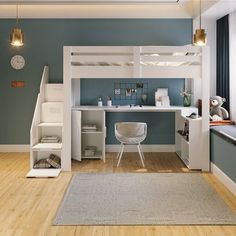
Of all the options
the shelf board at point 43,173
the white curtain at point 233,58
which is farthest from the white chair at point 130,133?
the white curtain at point 233,58

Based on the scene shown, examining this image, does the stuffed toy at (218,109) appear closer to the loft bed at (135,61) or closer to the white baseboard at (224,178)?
the loft bed at (135,61)

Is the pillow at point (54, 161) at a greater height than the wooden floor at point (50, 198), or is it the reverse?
the pillow at point (54, 161)

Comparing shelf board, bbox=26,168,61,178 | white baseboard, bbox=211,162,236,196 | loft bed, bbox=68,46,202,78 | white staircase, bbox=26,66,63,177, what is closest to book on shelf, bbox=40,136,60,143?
white staircase, bbox=26,66,63,177

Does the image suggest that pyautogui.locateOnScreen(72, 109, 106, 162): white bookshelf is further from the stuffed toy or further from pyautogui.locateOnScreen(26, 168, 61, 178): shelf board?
the stuffed toy

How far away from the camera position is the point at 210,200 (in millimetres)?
4520

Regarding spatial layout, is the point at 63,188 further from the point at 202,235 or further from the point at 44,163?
the point at 202,235

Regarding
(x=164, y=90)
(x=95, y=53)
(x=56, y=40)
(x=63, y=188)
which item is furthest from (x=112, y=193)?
(x=56, y=40)

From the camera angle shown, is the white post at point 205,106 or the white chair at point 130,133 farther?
the white chair at point 130,133

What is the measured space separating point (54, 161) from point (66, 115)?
0.75m

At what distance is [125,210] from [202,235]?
93 centimetres

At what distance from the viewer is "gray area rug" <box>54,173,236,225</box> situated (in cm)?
390

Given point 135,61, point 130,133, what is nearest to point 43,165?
point 130,133

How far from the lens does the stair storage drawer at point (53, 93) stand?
→ 702 centimetres

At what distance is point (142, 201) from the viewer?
4.50m
